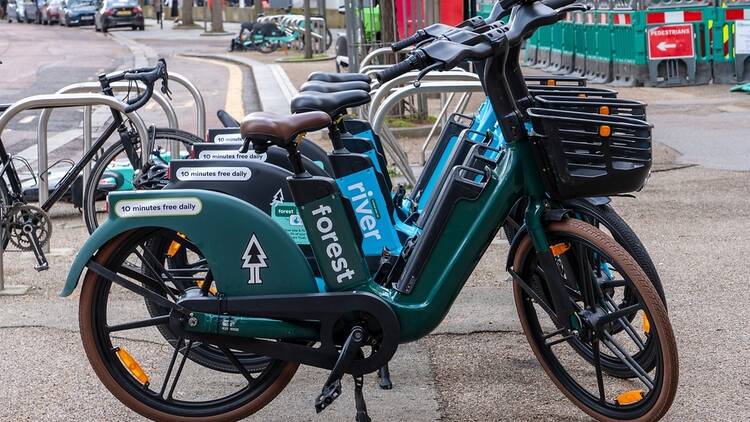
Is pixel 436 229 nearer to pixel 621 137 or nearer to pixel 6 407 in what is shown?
pixel 621 137

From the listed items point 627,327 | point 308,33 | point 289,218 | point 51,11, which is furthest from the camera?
point 51,11

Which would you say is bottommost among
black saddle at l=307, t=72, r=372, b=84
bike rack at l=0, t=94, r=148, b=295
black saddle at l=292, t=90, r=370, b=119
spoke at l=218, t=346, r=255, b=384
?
spoke at l=218, t=346, r=255, b=384

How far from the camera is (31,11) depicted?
5541 cm

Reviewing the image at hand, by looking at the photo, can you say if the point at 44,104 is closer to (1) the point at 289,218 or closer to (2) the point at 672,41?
(1) the point at 289,218

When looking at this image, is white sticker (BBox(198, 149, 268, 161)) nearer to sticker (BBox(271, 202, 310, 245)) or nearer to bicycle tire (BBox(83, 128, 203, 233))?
sticker (BBox(271, 202, 310, 245))

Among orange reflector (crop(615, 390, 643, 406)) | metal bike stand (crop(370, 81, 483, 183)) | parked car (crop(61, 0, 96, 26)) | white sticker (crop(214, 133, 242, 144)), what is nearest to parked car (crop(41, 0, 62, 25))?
parked car (crop(61, 0, 96, 26))

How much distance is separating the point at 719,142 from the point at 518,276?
7.17 meters

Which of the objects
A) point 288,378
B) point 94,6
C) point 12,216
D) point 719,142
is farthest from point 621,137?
point 94,6

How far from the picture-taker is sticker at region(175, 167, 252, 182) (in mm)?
4395

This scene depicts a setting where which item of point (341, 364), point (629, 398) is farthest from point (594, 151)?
point (341, 364)

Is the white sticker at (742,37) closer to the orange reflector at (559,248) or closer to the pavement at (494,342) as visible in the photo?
the pavement at (494,342)

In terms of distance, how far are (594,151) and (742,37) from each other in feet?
41.8

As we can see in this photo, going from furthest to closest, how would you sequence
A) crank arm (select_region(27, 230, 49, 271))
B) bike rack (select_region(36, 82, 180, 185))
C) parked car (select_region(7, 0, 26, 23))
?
parked car (select_region(7, 0, 26, 23)), bike rack (select_region(36, 82, 180, 185)), crank arm (select_region(27, 230, 49, 271))

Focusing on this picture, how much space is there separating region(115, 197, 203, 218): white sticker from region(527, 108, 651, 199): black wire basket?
1239 mm
